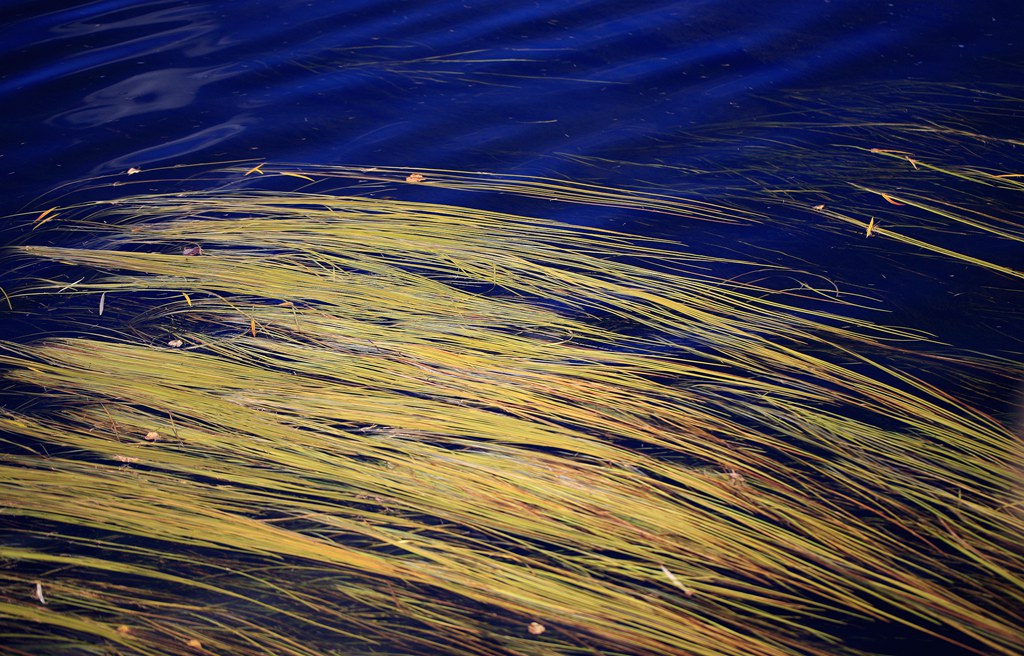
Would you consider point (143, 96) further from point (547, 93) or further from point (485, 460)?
point (485, 460)

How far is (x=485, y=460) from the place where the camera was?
4.63 ft

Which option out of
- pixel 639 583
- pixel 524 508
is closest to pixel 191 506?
pixel 524 508

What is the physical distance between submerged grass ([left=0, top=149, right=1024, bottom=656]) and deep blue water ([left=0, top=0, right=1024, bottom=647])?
0.99ft

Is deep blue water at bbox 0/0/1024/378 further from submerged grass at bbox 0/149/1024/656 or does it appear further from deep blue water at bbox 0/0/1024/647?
submerged grass at bbox 0/149/1024/656

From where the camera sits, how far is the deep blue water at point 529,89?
81.0 inches

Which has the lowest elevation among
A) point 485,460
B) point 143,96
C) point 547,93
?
point 485,460

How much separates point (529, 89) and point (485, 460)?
1442mm

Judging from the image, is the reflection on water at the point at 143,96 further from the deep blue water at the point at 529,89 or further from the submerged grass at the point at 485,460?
the submerged grass at the point at 485,460

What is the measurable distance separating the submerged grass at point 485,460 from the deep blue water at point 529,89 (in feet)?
0.99

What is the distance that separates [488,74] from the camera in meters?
2.49

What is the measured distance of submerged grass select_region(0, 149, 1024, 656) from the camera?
1194 millimetres

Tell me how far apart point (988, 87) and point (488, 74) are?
1.56 metres

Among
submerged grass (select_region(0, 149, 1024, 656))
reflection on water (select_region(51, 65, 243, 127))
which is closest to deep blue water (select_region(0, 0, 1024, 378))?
reflection on water (select_region(51, 65, 243, 127))

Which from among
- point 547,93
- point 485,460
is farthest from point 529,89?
point 485,460
